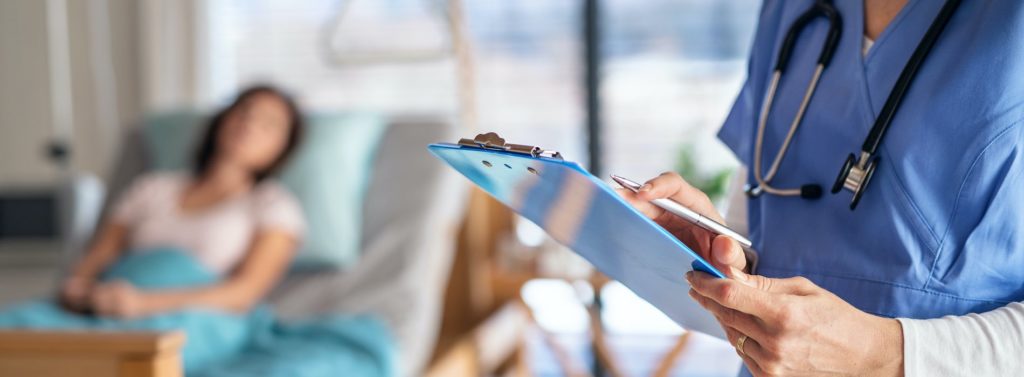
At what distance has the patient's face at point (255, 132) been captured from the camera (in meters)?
2.38

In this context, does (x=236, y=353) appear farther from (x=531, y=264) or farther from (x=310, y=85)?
(x=310, y=85)

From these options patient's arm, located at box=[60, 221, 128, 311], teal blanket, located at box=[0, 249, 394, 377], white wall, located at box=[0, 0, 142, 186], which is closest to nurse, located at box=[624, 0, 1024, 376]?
teal blanket, located at box=[0, 249, 394, 377]

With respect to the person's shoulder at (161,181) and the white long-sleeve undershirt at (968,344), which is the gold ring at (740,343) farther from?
the person's shoulder at (161,181)

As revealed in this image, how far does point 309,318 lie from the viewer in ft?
7.39

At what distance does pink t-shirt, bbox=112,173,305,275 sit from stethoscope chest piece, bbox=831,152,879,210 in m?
1.64

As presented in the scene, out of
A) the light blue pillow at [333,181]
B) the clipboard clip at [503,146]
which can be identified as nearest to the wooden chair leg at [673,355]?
the light blue pillow at [333,181]

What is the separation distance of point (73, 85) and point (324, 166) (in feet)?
4.77

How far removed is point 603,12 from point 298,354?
1.58 metres

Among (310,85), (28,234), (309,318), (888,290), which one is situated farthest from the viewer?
(310,85)

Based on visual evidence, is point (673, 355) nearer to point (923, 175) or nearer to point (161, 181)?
point (161, 181)

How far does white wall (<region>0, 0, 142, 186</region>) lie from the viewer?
3248mm

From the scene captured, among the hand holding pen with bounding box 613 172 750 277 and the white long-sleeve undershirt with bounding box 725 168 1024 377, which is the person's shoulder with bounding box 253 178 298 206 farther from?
the white long-sleeve undershirt with bounding box 725 168 1024 377

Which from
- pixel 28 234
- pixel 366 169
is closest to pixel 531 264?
pixel 366 169

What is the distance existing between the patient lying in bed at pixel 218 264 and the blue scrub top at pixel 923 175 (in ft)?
3.96
